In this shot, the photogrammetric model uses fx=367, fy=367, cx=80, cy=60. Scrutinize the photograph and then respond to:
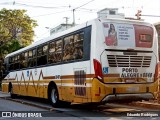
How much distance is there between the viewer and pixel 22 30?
181 ft

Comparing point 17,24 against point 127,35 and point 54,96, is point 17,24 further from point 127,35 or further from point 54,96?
→ point 127,35

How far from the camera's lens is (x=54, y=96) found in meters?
15.5

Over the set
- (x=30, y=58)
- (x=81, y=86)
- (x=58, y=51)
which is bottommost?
(x=81, y=86)

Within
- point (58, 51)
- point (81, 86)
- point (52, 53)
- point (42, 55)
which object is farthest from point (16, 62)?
point (81, 86)

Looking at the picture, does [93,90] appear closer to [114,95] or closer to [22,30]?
[114,95]

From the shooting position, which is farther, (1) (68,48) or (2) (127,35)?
(1) (68,48)

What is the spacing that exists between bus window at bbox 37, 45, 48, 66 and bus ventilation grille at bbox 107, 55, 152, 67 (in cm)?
518

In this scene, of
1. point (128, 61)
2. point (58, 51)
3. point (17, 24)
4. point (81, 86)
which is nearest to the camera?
point (128, 61)

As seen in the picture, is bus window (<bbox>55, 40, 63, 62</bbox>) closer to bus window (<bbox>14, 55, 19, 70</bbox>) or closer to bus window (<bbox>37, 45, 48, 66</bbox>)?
bus window (<bbox>37, 45, 48, 66</bbox>)

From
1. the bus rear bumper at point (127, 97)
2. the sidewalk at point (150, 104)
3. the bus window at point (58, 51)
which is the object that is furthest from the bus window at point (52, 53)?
the bus rear bumper at point (127, 97)

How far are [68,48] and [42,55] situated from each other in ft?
11.1

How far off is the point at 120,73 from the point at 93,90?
1.14 metres

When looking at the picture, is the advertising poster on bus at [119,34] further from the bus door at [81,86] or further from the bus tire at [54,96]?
the bus tire at [54,96]

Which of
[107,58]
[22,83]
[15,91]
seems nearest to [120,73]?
[107,58]
